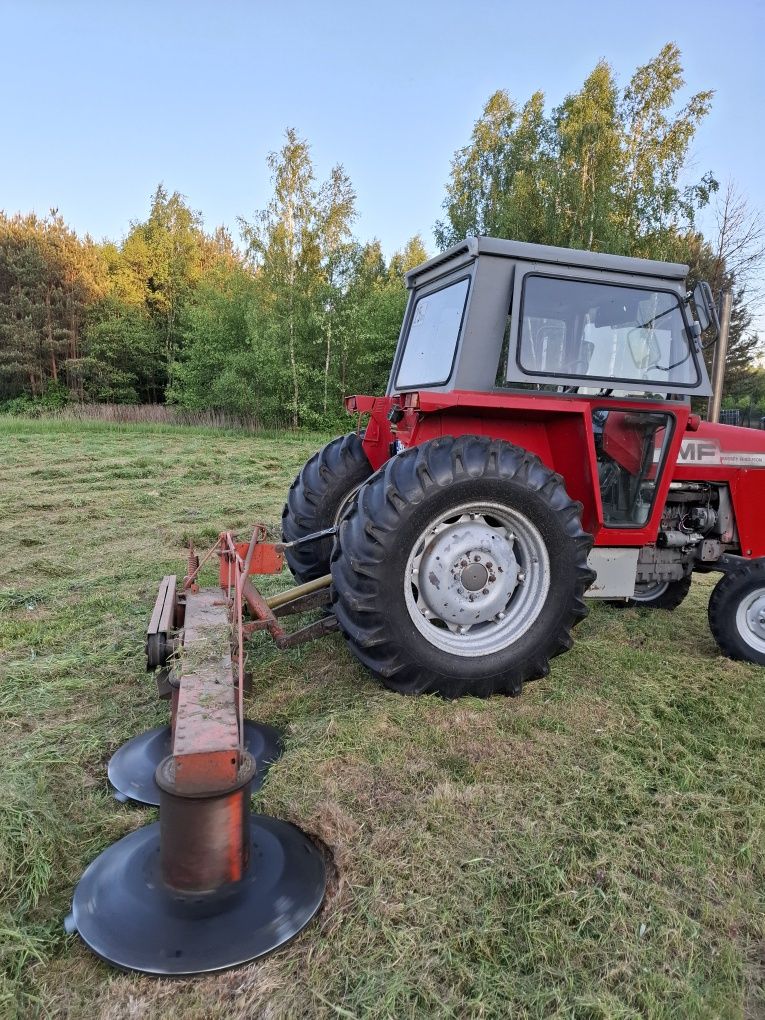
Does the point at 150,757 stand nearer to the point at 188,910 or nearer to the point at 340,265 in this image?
the point at 188,910

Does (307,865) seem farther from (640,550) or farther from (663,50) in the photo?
(663,50)

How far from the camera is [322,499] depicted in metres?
3.96

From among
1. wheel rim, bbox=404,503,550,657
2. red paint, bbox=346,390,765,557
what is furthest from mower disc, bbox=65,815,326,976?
red paint, bbox=346,390,765,557

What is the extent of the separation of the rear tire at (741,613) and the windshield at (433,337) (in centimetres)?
177

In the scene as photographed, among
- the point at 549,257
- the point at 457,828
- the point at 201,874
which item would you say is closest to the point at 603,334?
the point at 549,257

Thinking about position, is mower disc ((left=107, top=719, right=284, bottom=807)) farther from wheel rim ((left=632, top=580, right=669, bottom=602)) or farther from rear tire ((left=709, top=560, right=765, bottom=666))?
wheel rim ((left=632, top=580, right=669, bottom=602))

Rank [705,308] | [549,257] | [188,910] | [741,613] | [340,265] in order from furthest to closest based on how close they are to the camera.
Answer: [340,265] < [741,613] < [705,308] < [549,257] < [188,910]

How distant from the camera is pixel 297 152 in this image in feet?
59.4

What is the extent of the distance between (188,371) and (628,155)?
1506 cm

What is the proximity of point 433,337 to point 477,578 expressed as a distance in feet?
4.66

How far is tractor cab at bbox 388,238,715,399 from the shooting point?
3182mm

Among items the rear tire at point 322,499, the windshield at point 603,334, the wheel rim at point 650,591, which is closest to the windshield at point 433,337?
the windshield at point 603,334

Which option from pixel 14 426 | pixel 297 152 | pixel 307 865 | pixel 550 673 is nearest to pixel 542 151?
pixel 297 152

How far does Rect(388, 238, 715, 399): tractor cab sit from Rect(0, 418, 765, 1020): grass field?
4.56ft
